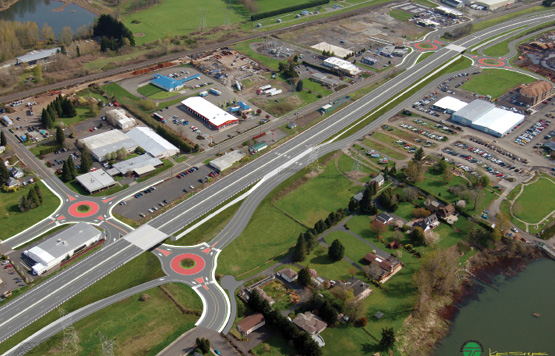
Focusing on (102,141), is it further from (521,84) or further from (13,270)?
(521,84)

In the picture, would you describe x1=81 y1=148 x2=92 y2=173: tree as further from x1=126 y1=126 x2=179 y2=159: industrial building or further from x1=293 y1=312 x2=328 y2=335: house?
x1=293 y1=312 x2=328 y2=335: house

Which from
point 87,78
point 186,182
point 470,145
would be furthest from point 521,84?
point 87,78

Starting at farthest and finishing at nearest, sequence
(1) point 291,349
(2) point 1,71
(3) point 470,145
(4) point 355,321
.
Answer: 1. (2) point 1,71
2. (3) point 470,145
3. (4) point 355,321
4. (1) point 291,349

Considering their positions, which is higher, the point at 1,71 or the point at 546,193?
the point at 1,71

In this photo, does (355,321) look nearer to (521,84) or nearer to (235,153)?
(235,153)

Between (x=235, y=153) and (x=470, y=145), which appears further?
(x=470, y=145)

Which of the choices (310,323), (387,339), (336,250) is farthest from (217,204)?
(387,339)

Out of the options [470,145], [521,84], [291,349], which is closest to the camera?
[291,349]
